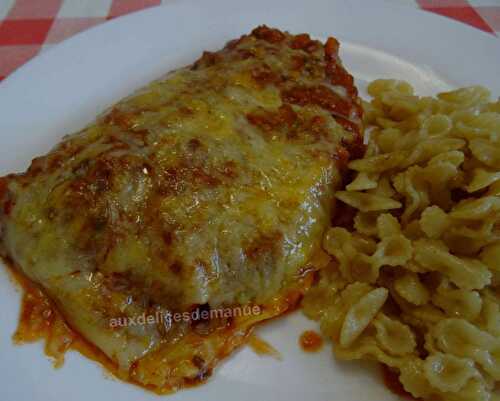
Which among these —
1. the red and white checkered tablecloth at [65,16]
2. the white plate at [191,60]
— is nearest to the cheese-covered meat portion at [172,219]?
the white plate at [191,60]

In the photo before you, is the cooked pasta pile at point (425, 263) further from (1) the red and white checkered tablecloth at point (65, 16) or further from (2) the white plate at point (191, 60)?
(1) the red and white checkered tablecloth at point (65, 16)

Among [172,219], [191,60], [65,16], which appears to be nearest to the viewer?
[172,219]

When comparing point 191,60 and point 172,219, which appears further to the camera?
→ point 191,60

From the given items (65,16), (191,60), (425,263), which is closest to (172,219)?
(425,263)

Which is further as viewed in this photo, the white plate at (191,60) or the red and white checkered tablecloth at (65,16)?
the red and white checkered tablecloth at (65,16)

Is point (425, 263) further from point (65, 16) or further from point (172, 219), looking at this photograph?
point (65, 16)

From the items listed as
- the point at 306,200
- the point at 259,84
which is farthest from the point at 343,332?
the point at 259,84
